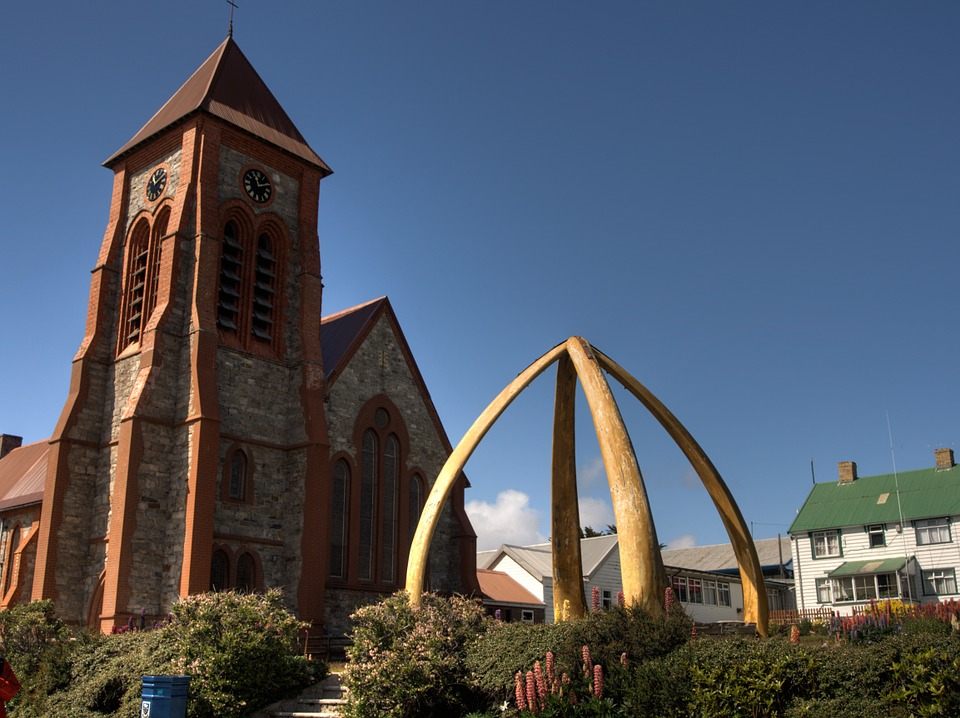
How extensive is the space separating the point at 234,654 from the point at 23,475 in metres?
27.8

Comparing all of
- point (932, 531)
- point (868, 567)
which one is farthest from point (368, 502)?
point (932, 531)

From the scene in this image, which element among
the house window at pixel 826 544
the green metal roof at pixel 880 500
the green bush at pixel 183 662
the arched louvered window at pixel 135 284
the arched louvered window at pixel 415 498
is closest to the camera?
the green bush at pixel 183 662

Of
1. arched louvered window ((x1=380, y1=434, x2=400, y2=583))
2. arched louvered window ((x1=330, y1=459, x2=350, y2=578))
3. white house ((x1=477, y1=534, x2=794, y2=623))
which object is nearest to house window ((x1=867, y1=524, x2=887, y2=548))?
white house ((x1=477, y1=534, x2=794, y2=623))

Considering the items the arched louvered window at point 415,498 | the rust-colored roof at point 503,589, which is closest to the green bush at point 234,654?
the arched louvered window at point 415,498

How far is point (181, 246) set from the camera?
3319 cm

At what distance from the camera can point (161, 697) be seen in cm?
1769

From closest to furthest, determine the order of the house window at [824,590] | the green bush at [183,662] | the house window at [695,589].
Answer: the green bush at [183,662], the house window at [824,590], the house window at [695,589]

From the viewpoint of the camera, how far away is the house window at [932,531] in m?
47.1

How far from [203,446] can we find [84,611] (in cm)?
684

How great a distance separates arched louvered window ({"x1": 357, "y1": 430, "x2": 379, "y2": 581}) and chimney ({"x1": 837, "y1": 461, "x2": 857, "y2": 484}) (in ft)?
98.3

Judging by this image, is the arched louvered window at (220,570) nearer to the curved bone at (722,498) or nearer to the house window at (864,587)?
the curved bone at (722,498)

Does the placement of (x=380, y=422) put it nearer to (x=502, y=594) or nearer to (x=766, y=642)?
(x=502, y=594)

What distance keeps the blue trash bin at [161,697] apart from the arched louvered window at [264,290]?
59.6 ft

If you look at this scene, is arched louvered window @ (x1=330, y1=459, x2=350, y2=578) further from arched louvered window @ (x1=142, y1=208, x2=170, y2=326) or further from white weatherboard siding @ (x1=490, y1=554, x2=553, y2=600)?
white weatherboard siding @ (x1=490, y1=554, x2=553, y2=600)
